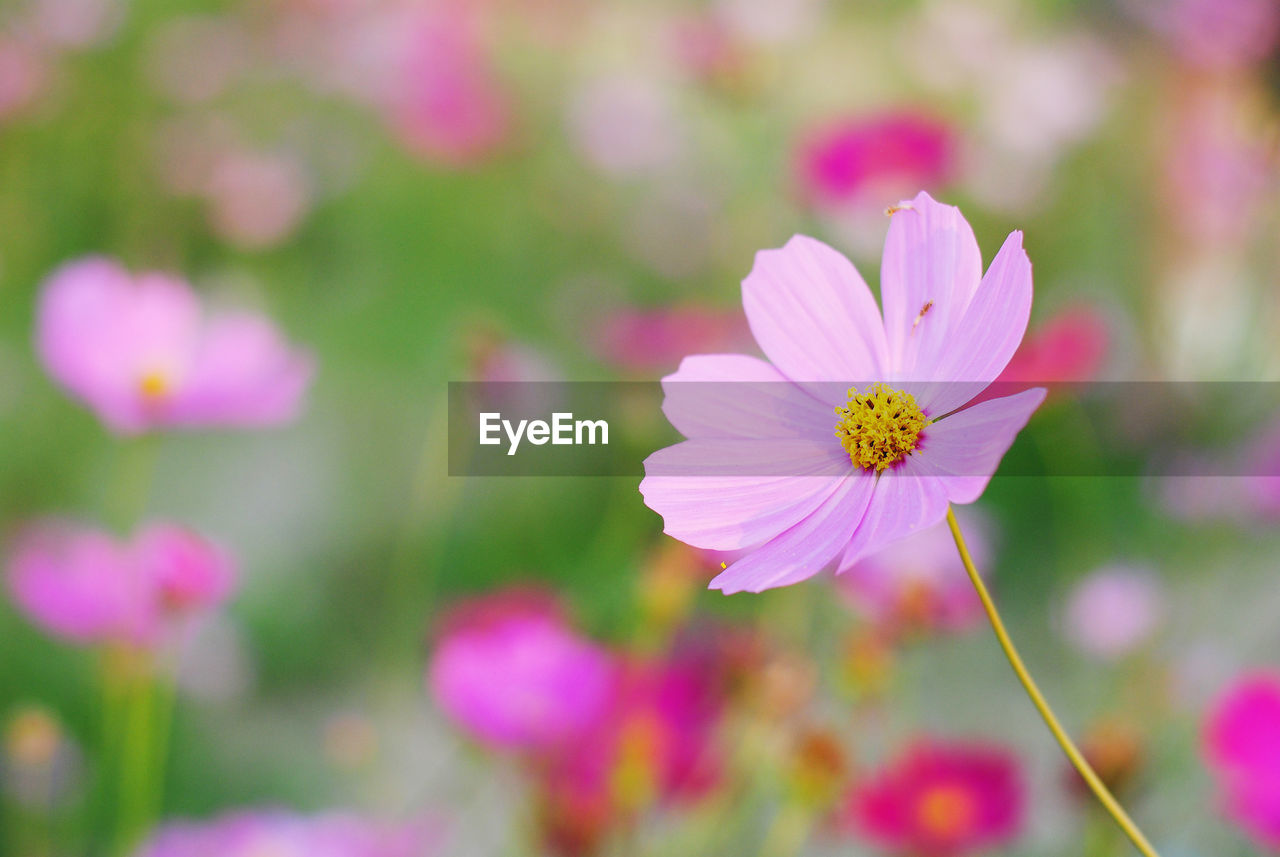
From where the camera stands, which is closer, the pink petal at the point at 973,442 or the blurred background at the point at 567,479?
the pink petal at the point at 973,442

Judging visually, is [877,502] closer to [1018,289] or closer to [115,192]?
[1018,289]

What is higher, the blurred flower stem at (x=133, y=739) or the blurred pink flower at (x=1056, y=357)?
the blurred pink flower at (x=1056, y=357)

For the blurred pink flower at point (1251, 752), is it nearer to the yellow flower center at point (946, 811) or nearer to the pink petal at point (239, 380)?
the yellow flower center at point (946, 811)

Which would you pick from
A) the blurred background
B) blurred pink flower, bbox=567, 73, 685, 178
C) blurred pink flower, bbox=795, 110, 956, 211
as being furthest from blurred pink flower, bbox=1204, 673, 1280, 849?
blurred pink flower, bbox=567, 73, 685, 178

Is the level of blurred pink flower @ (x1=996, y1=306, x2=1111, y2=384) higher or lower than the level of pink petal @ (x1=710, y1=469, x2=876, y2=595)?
higher

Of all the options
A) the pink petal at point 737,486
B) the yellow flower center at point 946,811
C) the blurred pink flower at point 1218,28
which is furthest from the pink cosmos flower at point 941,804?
the blurred pink flower at point 1218,28

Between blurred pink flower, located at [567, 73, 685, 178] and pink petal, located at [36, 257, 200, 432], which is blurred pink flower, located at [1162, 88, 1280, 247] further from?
pink petal, located at [36, 257, 200, 432]
